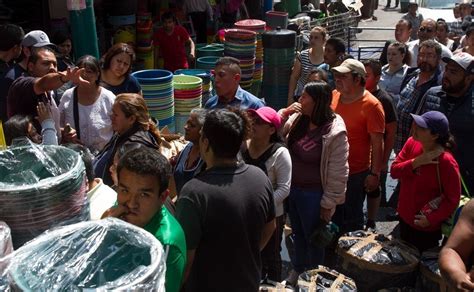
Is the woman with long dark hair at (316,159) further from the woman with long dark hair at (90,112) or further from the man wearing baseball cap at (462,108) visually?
the woman with long dark hair at (90,112)

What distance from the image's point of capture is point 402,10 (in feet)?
75.7

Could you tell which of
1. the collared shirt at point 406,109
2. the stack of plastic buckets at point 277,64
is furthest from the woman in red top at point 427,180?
the stack of plastic buckets at point 277,64

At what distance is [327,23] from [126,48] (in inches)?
255

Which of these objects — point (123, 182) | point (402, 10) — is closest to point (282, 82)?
point (123, 182)

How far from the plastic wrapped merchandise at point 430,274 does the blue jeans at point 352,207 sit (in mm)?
1002

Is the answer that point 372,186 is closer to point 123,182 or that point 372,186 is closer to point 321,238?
point 321,238

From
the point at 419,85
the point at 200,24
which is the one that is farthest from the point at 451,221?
the point at 200,24

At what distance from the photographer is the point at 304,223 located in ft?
13.3

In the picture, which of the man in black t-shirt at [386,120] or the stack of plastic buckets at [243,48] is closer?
the man in black t-shirt at [386,120]

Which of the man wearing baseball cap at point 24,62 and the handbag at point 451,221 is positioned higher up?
the man wearing baseball cap at point 24,62

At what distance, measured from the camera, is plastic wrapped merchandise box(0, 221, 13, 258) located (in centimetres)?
162

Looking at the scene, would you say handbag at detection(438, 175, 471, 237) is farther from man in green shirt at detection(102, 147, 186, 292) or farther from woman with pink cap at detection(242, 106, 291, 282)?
man in green shirt at detection(102, 147, 186, 292)

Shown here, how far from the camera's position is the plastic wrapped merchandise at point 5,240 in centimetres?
162

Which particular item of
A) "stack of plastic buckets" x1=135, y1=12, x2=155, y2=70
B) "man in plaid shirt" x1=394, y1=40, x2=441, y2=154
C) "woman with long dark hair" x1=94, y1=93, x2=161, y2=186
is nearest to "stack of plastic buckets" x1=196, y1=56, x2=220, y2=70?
"stack of plastic buckets" x1=135, y1=12, x2=155, y2=70
